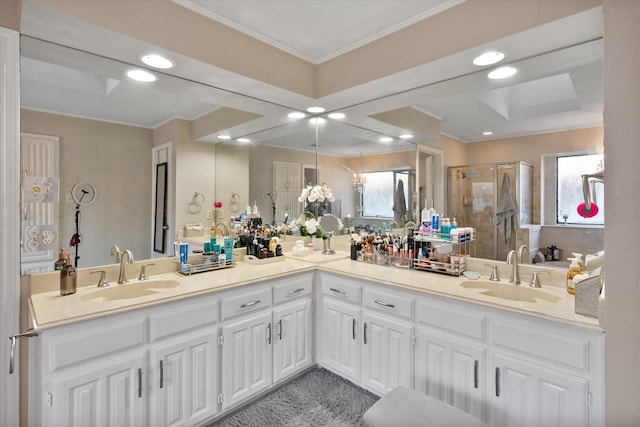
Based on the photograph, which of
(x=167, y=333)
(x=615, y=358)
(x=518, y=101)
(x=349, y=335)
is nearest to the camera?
(x=615, y=358)

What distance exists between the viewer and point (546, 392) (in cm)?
150

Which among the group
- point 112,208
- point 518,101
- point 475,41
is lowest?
point 112,208

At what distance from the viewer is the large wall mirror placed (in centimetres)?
175

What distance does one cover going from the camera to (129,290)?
1979mm

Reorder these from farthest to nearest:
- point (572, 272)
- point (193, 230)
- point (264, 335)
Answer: point (193, 230) < point (264, 335) < point (572, 272)

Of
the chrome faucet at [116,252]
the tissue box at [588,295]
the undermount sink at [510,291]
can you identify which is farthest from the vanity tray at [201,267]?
the tissue box at [588,295]

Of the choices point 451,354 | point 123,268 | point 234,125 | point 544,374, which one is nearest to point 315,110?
point 234,125

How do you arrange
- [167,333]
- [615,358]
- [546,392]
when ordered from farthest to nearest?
[167,333] → [546,392] → [615,358]

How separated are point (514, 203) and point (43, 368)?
2688 millimetres

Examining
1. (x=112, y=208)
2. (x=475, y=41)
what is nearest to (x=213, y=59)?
(x=112, y=208)

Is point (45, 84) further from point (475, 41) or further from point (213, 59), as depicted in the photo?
point (475, 41)

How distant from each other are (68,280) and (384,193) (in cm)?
233

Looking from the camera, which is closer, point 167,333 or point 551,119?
point 167,333

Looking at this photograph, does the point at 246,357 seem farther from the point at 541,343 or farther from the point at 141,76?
the point at 141,76
